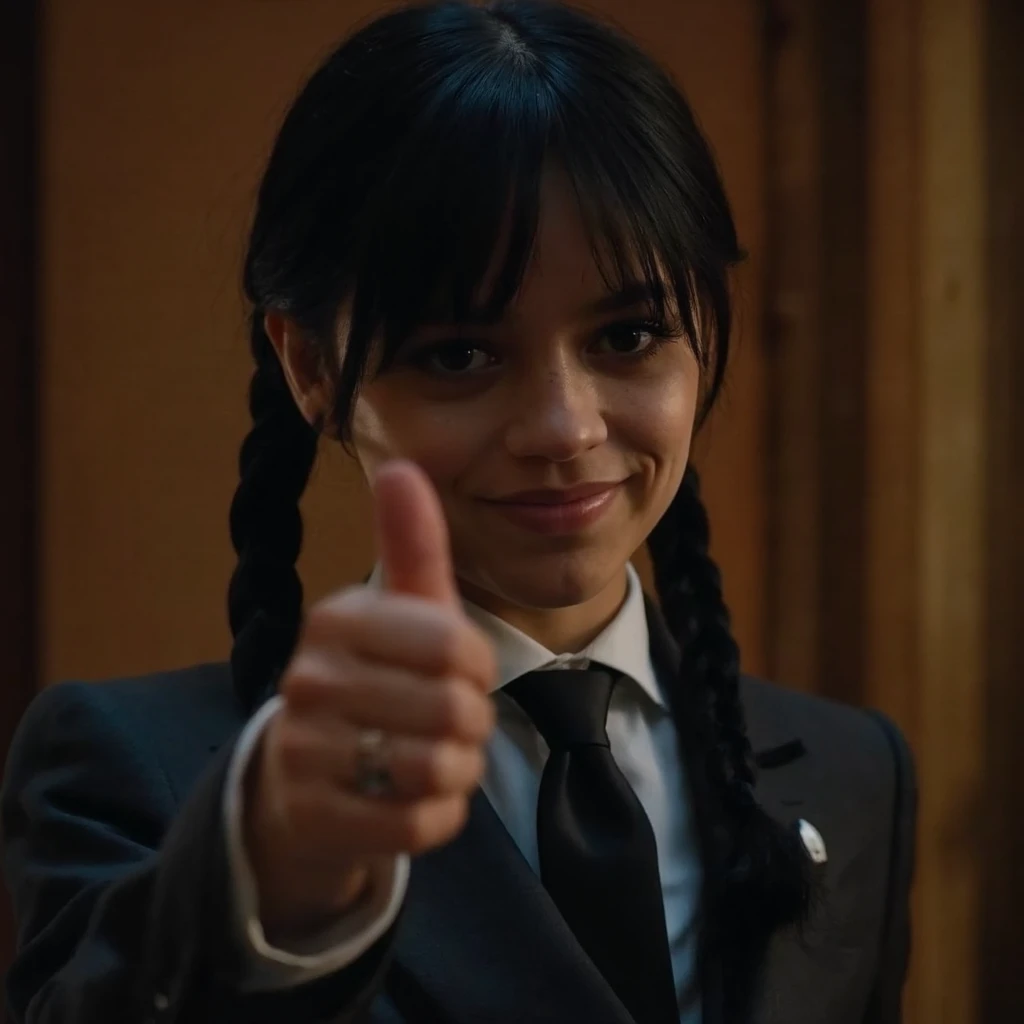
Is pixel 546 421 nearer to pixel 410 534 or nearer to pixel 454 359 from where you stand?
pixel 454 359

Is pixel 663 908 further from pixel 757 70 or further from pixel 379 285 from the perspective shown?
pixel 757 70

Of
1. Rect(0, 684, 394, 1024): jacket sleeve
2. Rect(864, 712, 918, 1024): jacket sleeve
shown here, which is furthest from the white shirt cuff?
Rect(864, 712, 918, 1024): jacket sleeve

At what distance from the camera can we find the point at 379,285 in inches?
23.3

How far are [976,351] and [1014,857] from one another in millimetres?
441

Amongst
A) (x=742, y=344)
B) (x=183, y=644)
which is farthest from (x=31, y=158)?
(x=742, y=344)

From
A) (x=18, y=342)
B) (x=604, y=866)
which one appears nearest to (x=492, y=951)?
(x=604, y=866)

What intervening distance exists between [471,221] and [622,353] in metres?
0.11

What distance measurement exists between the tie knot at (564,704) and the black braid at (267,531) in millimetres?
140

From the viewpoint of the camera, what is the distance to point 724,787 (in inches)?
27.9

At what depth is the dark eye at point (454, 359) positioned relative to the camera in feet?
1.98

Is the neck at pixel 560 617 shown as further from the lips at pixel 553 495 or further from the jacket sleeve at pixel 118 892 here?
the jacket sleeve at pixel 118 892

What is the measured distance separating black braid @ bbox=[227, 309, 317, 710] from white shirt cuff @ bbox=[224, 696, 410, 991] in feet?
0.83

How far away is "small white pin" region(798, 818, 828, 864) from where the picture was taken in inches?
28.8

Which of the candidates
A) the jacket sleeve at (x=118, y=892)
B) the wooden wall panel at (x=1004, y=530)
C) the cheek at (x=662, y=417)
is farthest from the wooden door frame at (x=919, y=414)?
the jacket sleeve at (x=118, y=892)
